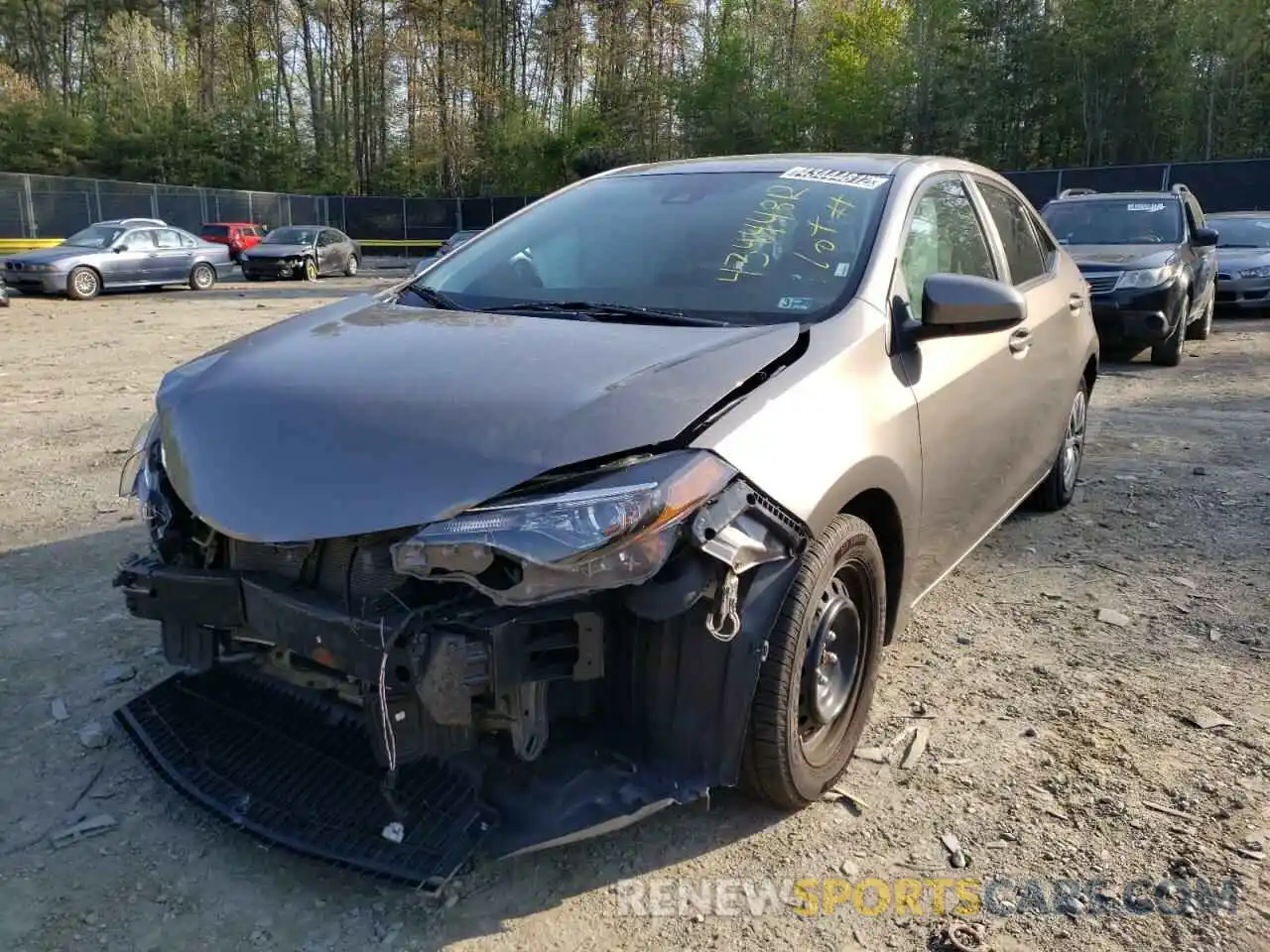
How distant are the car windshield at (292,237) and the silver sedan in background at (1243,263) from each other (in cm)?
2100

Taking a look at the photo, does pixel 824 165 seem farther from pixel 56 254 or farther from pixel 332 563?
pixel 56 254

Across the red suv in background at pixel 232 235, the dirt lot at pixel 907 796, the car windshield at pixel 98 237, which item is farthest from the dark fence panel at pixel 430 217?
the dirt lot at pixel 907 796

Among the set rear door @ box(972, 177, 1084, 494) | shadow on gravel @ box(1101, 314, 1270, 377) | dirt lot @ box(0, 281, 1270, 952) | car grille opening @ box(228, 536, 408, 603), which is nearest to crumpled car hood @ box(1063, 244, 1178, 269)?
shadow on gravel @ box(1101, 314, 1270, 377)

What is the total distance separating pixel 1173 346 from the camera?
10117 mm

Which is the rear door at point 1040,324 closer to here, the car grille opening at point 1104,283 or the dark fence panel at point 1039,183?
the car grille opening at point 1104,283

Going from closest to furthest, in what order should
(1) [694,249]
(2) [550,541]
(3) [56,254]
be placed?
(2) [550,541], (1) [694,249], (3) [56,254]

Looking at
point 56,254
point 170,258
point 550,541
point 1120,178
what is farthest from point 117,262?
point 1120,178

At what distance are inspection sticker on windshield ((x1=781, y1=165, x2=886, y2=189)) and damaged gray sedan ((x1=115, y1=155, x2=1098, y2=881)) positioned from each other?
0.29 m

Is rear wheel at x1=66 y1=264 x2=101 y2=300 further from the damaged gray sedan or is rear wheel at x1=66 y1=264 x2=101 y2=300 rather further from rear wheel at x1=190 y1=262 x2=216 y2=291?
the damaged gray sedan

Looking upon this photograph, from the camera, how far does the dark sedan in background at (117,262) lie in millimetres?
19922

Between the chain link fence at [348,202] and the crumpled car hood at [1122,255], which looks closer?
the crumpled car hood at [1122,255]

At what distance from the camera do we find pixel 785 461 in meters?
2.48

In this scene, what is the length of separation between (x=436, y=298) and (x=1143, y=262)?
327 inches

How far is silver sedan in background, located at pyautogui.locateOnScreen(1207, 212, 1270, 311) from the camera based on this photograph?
13.9 m
